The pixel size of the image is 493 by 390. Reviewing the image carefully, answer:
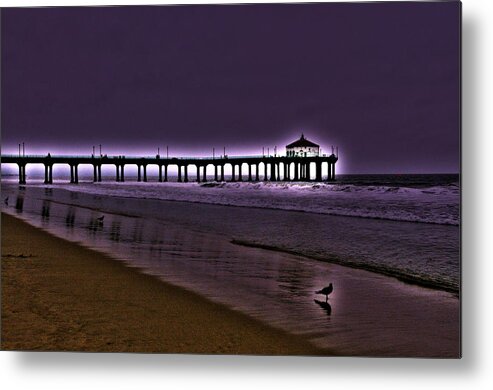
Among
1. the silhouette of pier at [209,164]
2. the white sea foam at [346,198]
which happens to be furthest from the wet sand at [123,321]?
the white sea foam at [346,198]

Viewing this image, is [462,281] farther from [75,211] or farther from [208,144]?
[75,211]

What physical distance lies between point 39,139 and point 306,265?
2533 millimetres

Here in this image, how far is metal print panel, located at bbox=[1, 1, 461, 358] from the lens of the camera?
3.53 m

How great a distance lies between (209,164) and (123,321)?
207 centimetres

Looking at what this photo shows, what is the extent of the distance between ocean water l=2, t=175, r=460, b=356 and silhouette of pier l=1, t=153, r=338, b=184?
Result: 1.26 feet

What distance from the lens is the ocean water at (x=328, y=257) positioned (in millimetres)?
3504

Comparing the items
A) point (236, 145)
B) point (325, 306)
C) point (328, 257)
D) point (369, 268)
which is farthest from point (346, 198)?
point (325, 306)

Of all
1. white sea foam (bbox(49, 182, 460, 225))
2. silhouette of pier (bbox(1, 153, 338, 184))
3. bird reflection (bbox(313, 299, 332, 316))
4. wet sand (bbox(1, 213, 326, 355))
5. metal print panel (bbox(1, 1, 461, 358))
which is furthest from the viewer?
white sea foam (bbox(49, 182, 460, 225))

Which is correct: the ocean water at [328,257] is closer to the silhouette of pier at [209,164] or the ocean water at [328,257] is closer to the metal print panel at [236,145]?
the metal print panel at [236,145]

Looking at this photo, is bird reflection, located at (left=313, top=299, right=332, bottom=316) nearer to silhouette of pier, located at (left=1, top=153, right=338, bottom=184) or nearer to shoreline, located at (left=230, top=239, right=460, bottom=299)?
shoreline, located at (left=230, top=239, right=460, bottom=299)

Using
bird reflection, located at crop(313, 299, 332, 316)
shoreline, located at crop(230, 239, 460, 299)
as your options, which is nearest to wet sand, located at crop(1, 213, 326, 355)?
bird reflection, located at crop(313, 299, 332, 316)

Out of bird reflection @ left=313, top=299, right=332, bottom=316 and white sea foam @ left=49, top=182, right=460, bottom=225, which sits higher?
white sea foam @ left=49, top=182, right=460, bottom=225

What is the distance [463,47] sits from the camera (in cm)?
366

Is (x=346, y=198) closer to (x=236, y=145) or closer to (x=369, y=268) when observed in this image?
(x=369, y=268)
